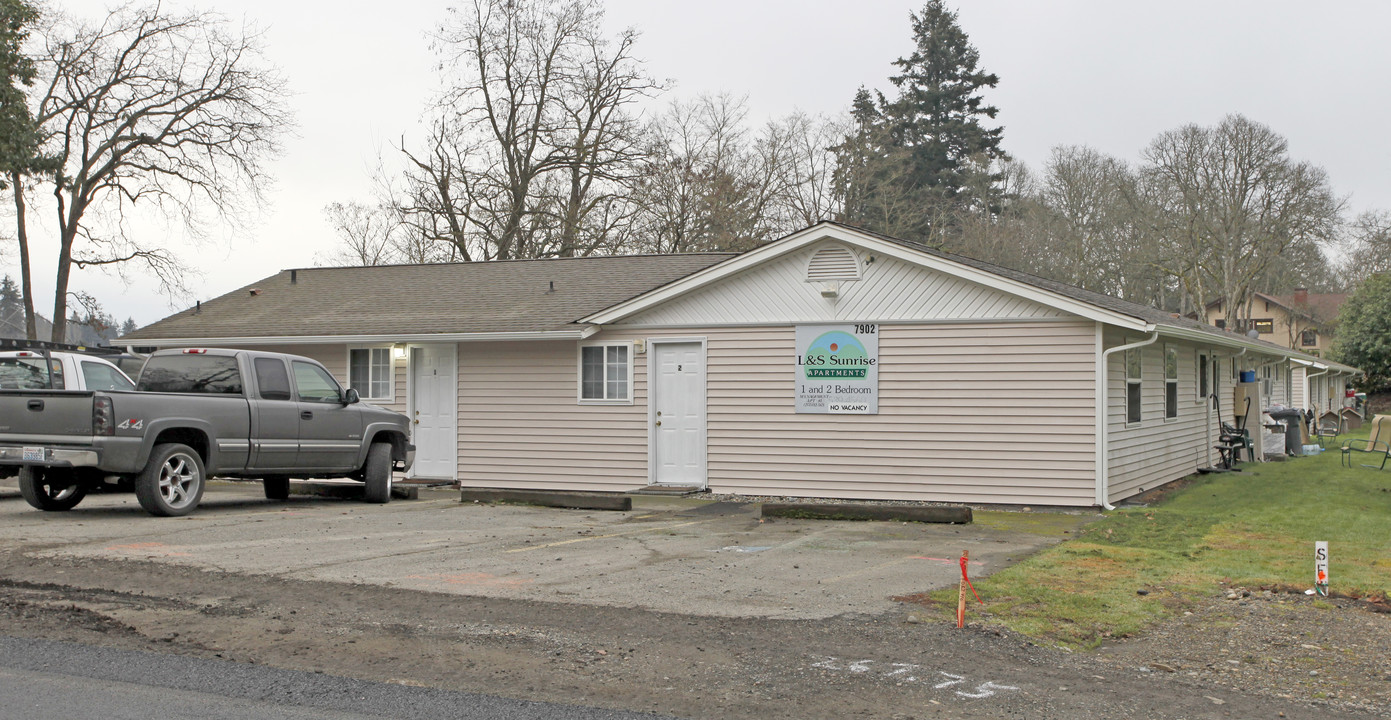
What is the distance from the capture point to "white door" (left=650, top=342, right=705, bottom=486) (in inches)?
628

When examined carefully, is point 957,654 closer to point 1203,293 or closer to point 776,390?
point 776,390

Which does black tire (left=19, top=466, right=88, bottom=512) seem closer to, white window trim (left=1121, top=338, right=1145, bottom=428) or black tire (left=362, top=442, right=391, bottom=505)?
black tire (left=362, top=442, right=391, bottom=505)

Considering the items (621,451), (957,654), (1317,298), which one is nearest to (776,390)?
(621,451)

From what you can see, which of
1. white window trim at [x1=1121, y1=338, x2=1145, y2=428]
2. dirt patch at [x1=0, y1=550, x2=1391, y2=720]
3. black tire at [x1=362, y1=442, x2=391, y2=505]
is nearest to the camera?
dirt patch at [x1=0, y1=550, x2=1391, y2=720]

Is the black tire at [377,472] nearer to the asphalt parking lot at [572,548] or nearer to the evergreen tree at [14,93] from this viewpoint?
the asphalt parking lot at [572,548]

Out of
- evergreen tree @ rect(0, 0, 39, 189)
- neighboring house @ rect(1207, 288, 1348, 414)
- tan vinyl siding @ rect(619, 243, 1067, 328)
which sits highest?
evergreen tree @ rect(0, 0, 39, 189)

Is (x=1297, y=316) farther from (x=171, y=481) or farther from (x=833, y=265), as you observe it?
(x=171, y=481)

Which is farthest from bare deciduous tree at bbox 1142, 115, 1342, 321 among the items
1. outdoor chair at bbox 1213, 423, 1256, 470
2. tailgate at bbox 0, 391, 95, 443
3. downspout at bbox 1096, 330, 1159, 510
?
tailgate at bbox 0, 391, 95, 443

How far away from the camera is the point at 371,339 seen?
17.2 m

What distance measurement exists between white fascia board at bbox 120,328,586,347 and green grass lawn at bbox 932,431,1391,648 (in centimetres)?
800

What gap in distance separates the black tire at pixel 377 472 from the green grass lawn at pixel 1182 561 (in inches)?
318

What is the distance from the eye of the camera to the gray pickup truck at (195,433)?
35.3 feet

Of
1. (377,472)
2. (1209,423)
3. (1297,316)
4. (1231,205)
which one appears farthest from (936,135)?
(377,472)

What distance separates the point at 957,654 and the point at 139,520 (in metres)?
8.75
